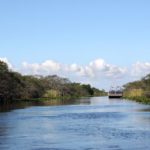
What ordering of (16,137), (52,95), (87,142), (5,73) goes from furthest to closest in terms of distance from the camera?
(52,95), (5,73), (16,137), (87,142)

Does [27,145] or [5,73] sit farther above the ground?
[5,73]

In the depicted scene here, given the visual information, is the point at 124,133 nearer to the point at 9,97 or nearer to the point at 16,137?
the point at 16,137

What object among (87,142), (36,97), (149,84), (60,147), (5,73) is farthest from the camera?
(36,97)

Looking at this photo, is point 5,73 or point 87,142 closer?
point 87,142

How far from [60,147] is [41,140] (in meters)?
4.15

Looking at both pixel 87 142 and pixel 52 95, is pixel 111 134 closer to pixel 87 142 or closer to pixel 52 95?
pixel 87 142

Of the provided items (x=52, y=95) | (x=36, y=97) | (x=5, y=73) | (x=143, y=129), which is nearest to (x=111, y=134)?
(x=143, y=129)

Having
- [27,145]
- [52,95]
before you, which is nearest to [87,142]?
[27,145]

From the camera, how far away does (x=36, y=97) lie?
586 feet

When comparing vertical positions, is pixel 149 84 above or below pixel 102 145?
above

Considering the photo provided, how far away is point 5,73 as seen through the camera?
409 ft

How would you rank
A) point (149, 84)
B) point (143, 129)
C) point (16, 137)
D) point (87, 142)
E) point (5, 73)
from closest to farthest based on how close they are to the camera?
point (87, 142) → point (16, 137) → point (143, 129) → point (5, 73) → point (149, 84)

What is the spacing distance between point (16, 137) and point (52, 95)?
6422 inches

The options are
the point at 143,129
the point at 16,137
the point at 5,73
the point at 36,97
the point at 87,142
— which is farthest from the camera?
the point at 36,97
